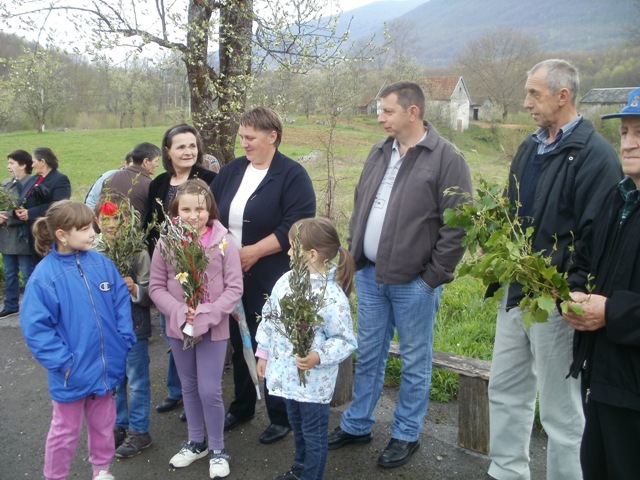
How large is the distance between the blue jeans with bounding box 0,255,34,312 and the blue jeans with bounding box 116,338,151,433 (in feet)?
13.8

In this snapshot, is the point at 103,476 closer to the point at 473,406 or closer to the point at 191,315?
the point at 191,315

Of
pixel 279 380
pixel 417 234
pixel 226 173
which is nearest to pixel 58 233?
pixel 226 173

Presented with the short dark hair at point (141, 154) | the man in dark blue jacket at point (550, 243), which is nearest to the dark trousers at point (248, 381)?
the man in dark blue jacket at point (550, 243)

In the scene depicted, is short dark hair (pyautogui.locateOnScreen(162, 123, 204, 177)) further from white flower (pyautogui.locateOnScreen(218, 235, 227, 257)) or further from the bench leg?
the bench leg

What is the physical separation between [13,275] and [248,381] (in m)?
4.80

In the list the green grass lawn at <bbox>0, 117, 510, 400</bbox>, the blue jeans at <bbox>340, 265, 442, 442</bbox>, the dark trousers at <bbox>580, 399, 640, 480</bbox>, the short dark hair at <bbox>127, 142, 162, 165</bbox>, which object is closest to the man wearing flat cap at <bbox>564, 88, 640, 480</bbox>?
the dark trousers at <bbox>580, 399, 640, 480</bbox>

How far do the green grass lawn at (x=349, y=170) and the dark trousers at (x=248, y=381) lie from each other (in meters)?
1.35

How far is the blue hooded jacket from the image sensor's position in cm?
312

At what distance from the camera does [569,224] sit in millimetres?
2844

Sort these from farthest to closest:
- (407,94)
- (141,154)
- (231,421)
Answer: (141,154)
(231,421)
(407,94)

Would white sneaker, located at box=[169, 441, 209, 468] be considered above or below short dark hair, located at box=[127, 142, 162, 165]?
below

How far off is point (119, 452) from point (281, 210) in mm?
2039

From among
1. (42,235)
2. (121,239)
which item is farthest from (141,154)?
(42,235)

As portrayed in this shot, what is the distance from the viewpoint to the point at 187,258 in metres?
3.36
